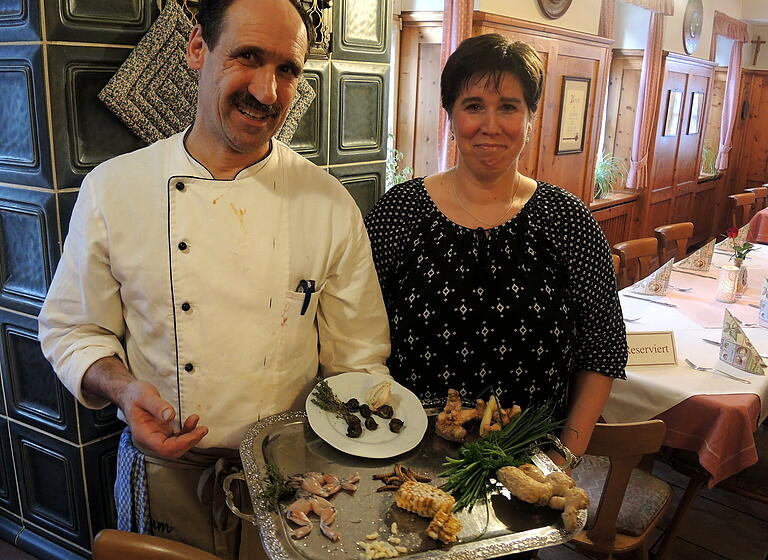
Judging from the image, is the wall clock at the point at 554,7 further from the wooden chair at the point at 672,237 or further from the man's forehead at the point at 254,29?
the man's forehead at the point at 254,29

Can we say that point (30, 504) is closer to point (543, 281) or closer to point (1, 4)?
point (1, 4)

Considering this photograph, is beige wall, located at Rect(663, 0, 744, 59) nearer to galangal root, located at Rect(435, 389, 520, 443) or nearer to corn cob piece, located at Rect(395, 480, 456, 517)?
galangal root, located at Rect(435, 389, 520, 443)

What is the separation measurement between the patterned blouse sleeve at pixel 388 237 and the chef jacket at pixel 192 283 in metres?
0.21

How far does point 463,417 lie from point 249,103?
2.35 ft

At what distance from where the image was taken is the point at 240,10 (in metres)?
1.22

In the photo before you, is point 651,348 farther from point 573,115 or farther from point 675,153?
point 675,153

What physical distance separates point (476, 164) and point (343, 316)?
460mm

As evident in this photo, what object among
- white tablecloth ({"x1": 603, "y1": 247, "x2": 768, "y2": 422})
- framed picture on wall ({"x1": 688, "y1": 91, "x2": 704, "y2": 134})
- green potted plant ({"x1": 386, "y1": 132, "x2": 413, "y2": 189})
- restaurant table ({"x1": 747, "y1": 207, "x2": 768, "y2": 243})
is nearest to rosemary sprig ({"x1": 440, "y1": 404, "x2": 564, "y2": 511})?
white tablecloth ({"x1": 603, "y1": 247, "x2": 768, "y2": 422})

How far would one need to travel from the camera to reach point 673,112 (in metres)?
7.53

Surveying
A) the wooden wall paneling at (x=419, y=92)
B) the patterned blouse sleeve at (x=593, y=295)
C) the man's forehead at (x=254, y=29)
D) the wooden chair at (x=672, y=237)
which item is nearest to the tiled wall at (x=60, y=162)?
the man's forehead at (x=254, y=29)

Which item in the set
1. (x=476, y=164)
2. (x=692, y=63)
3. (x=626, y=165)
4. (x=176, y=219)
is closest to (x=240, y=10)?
(x=176, y=219)

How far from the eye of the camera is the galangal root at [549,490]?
3.59ft

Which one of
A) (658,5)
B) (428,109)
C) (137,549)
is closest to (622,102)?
(658,5)

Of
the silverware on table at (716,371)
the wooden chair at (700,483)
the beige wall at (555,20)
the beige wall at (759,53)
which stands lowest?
the wooden chair at (700,483)
